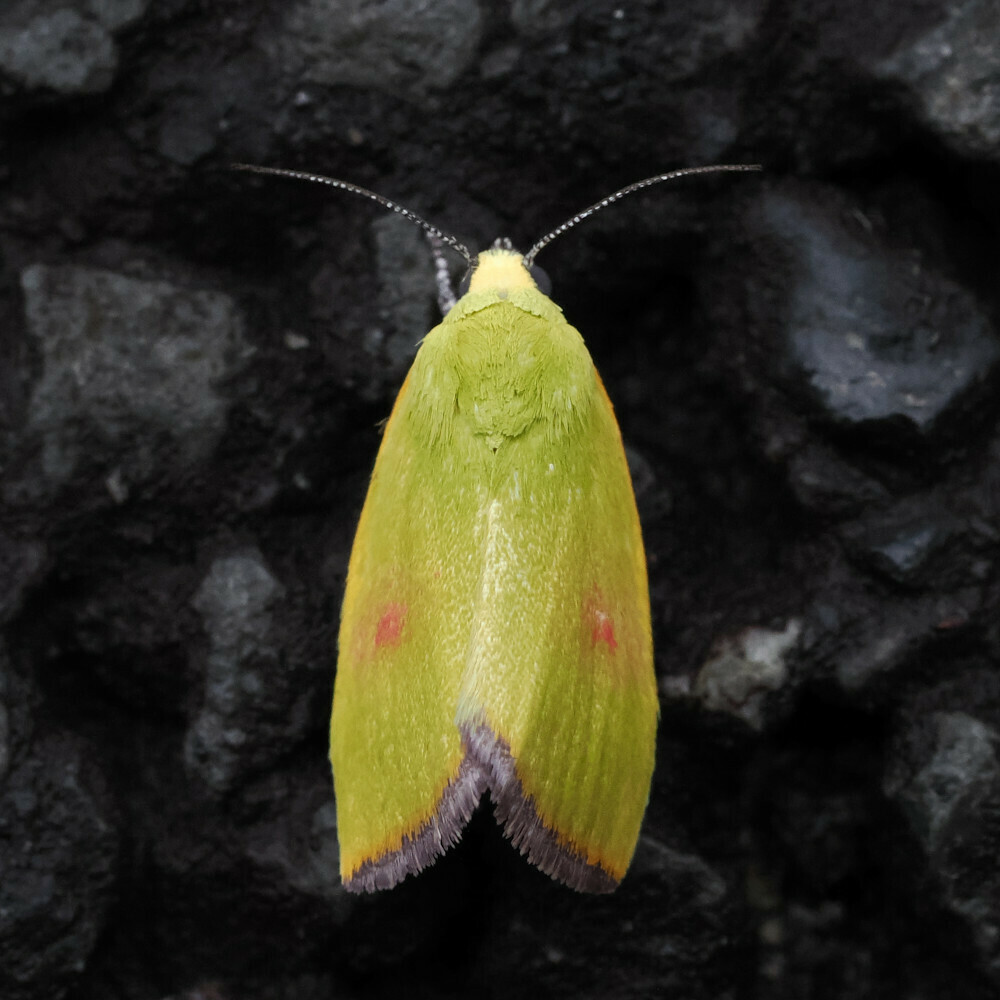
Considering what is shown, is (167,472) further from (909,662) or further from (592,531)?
(909,662)

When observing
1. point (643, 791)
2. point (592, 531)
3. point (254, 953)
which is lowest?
point (254, 953)

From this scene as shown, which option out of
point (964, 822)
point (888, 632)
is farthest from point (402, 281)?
point (964, 822)

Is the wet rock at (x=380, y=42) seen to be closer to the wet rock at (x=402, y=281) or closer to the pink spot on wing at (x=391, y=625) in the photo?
the wet rock at (x=402, y=281)

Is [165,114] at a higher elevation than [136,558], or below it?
higher

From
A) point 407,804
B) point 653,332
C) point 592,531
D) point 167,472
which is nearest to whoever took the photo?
point 407,804

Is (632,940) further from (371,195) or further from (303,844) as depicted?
(371,195)

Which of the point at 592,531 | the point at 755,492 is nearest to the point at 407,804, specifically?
the point at 592,531

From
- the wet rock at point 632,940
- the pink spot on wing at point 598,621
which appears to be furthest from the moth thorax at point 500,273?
the wet rock at point 632,940
